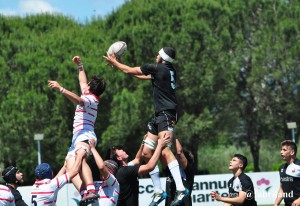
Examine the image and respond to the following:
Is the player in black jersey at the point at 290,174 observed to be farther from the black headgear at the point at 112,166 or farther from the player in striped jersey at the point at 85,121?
the player in striped jersey at the point at 85,121

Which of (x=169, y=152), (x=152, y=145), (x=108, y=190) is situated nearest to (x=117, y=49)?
(x=152, y=145)

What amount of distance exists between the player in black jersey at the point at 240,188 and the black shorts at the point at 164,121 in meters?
2.15

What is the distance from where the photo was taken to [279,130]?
2281 inches

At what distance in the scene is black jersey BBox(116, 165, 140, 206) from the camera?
1280 centimetres

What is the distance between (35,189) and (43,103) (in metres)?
35.7

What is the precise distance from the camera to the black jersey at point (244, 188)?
47.9 ft

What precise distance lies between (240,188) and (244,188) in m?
0.11

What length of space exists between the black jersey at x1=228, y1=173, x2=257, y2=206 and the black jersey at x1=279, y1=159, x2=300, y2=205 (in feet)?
2.26

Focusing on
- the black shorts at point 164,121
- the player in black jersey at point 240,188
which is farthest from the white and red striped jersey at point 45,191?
the player in black jersey at point 240,188

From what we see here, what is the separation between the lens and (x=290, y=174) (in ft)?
48.4

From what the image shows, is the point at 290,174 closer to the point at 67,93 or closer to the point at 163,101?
the point at 163,101

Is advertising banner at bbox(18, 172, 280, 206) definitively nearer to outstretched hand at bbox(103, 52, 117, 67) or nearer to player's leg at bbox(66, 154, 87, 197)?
player's leg at bbox(66, 154, 87, 197)

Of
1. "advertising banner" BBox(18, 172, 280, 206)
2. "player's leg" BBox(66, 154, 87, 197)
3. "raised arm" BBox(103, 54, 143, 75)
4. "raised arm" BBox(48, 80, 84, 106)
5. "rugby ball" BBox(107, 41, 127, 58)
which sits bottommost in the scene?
"player's leg" BBox(66, 154, 87, 197)

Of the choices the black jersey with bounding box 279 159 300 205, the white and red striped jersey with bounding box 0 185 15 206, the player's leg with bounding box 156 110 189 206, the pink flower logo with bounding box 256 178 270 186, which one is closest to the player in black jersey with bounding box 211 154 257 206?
the black jersey with bounding box 279 159 300 205
